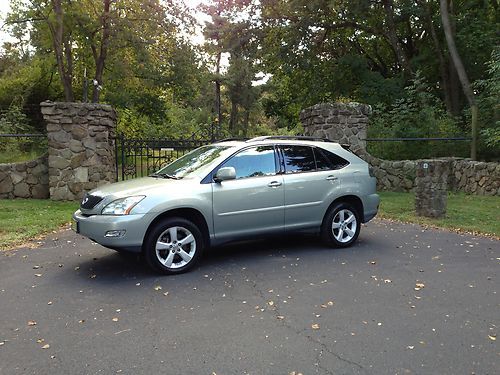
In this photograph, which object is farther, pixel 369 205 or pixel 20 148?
pixel 20 148

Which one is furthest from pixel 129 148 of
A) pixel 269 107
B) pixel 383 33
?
pixel 269 107

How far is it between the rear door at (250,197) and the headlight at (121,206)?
38.0 inches

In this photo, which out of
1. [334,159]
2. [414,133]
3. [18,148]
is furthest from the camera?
[414,133]

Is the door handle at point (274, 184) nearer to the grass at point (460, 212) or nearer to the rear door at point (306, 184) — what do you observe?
the rear door at point (306, 184)

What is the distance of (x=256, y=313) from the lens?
410 centimetres

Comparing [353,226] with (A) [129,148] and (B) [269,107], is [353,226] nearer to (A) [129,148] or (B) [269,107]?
(A) [129,148]

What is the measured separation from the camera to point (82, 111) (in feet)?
33.6

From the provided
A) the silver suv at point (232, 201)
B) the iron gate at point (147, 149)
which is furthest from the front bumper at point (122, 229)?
the iron gate at point (147, 149)

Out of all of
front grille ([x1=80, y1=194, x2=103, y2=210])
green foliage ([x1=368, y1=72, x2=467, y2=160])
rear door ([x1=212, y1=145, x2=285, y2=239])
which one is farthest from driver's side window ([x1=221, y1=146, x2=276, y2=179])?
green foliage ([x1=368, y1=72, x2=467, y2=160])

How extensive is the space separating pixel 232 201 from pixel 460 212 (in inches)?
232

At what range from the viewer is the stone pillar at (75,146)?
10211 millimetres

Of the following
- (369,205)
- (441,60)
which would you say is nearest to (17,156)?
(369,205)

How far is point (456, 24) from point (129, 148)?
14.2 metres

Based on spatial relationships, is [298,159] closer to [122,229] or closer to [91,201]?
[122,229]
